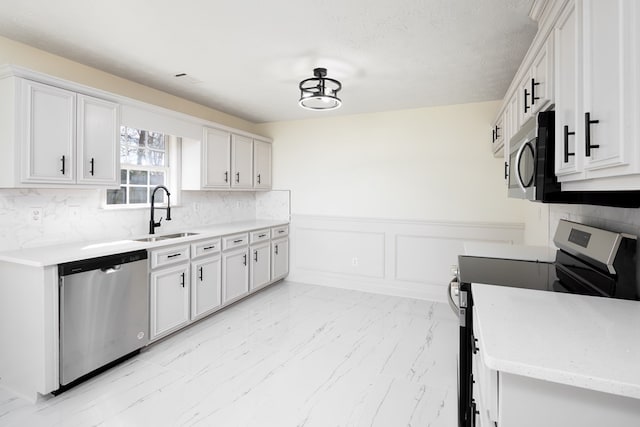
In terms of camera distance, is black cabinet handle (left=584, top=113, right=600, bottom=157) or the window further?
the window

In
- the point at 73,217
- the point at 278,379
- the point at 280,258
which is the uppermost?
the point at 73,217

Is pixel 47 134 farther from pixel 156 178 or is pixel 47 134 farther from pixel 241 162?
pixel 241 162

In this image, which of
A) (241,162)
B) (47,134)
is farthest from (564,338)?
(241,162)

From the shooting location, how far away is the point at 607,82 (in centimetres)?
98

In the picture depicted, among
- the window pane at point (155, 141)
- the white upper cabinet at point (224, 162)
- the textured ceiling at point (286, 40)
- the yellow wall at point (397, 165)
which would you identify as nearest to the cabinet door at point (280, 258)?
the yellow wall at point (397, 165)

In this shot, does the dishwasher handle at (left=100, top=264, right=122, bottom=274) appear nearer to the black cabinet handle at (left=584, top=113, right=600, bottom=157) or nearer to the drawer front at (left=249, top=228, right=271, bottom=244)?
the drawer front at (left=249, top=228, right=271, bottom=244)

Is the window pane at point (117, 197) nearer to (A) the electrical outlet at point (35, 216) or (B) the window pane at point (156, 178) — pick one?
(B) the window pane at point (156, 178)

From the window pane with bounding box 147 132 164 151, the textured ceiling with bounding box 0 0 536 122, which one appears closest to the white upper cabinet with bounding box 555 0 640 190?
the textured ceiling with bounding box 0 0 536 122

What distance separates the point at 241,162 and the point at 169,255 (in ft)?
6.05

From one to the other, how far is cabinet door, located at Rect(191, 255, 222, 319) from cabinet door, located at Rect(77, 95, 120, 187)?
1.11 metres

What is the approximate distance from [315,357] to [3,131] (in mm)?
2781

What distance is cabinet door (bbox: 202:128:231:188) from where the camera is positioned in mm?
3873

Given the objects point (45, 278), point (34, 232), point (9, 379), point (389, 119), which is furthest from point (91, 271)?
point (389, 119)

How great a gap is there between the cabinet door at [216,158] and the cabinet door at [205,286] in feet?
3.16
